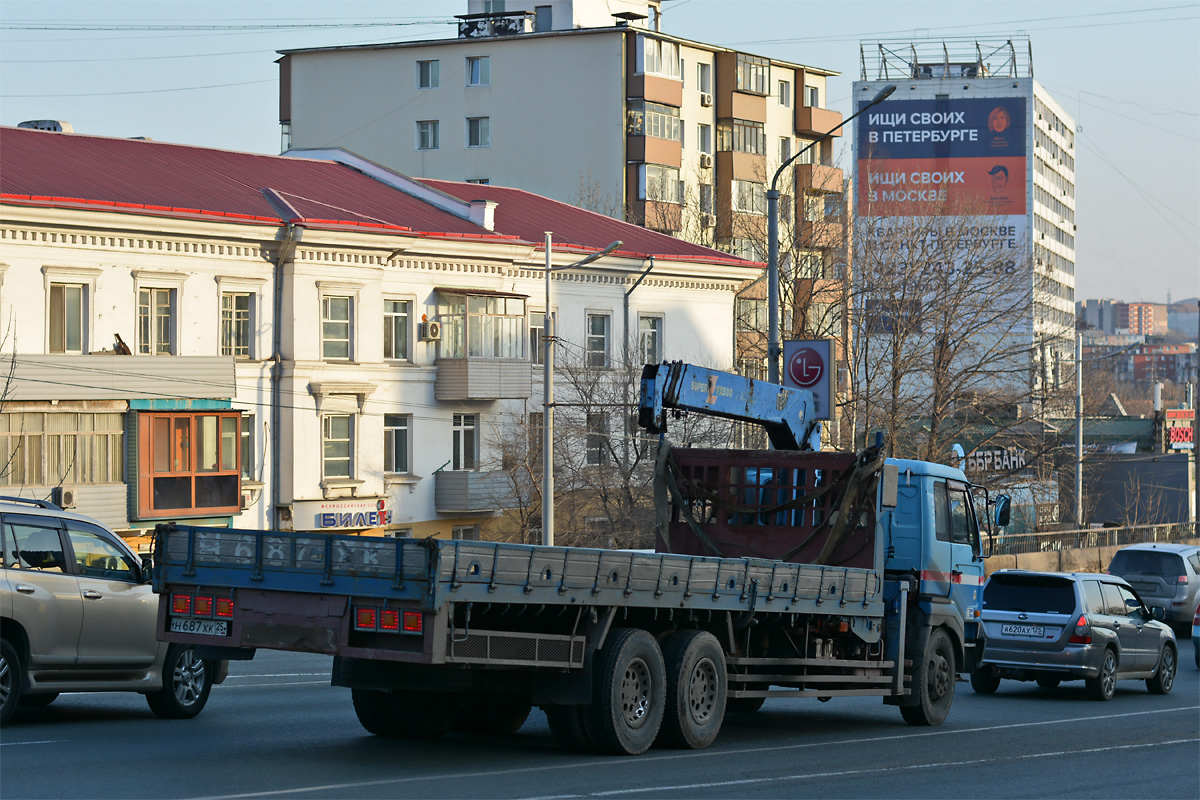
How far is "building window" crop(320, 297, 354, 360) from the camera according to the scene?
41.0 meters

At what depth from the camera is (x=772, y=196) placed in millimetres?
24375

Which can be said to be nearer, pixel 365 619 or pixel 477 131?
pixel 365 619

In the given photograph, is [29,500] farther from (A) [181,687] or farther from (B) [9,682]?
(A) [181,687]

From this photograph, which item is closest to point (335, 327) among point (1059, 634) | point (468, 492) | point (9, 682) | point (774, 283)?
point (468, 492)

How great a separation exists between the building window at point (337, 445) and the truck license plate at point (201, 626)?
2988cm

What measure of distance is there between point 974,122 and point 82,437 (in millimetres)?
80973

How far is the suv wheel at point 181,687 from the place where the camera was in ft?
45.1

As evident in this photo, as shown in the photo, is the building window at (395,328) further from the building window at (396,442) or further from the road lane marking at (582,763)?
the road lane marking at (582,763)

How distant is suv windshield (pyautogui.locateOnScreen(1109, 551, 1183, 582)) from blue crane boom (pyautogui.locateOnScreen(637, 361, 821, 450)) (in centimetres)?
1489

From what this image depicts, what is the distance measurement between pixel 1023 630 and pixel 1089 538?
2264 cm

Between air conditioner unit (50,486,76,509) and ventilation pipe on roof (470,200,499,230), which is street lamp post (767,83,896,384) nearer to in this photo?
air conditioner unit (50,486,76,509)

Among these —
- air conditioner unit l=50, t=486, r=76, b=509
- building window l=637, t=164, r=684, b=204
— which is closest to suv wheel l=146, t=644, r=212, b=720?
air conditioner unit l=50, t=486, r=76, b=509

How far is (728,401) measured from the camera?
1509 cm

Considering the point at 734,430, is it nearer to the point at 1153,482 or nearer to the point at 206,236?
the point at 206,236
